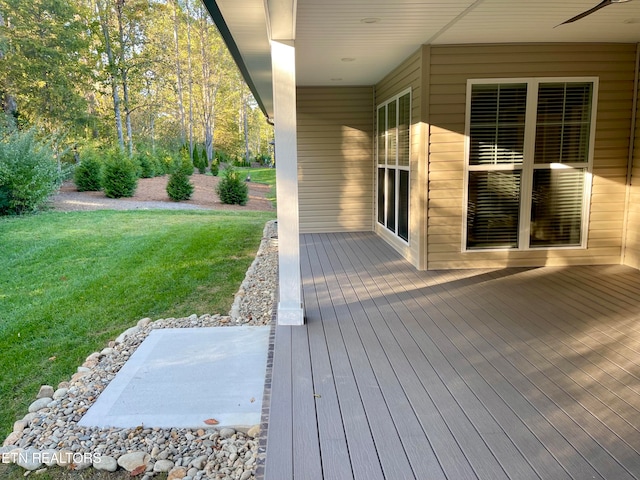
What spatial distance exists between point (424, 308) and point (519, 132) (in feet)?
7.65

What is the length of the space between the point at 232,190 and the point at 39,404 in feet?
39.2

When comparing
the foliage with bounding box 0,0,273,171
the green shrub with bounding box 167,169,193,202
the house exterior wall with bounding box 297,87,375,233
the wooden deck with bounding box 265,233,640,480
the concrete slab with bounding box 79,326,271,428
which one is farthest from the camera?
the foliage with bounding box 0,0,273,171

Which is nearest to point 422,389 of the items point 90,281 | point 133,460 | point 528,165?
point 133,460

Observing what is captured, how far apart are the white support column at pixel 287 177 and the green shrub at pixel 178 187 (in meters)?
11.9

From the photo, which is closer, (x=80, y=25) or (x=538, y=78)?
(x=538, y=78)

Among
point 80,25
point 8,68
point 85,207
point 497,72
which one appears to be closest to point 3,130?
point 85,207

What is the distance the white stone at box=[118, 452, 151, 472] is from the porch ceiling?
104 inches

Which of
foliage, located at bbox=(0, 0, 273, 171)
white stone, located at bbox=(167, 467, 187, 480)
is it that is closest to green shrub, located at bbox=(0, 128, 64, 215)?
foliage, located at bbox=(0, 0, 273, 171)

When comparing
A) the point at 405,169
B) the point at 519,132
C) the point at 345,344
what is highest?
the point at 519,132

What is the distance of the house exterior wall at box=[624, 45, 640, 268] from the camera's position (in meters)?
5.03

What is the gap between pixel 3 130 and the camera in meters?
12.1

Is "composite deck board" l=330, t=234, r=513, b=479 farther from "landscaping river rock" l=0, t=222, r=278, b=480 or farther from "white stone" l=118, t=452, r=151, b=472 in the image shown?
"white stone" l=118, t=452, r=151, b=472

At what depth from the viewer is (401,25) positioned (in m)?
4.06

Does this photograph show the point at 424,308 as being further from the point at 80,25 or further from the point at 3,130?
the point at 80,25
